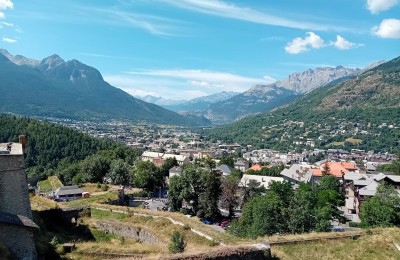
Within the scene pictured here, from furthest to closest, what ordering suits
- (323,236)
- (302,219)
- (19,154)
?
(302,219), (323,236), (19,154)

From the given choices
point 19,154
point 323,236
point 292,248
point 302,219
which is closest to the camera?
point 19,154

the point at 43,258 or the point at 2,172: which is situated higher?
the point at 2,172

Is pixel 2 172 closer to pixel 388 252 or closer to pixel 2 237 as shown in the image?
pixel 2 237

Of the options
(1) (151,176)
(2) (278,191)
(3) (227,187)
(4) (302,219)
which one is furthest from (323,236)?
(1) (151,176)

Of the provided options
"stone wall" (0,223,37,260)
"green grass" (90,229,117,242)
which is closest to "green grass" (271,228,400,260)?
"stone wall" (0,223,37,260)

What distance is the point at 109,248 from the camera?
24.1 metres

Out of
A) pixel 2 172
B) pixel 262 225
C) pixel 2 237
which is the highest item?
pixel 2 172

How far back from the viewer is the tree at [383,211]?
128ft

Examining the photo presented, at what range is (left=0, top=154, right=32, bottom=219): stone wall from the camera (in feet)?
59.3

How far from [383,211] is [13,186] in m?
34.5

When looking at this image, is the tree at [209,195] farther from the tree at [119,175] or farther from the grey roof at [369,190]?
the tree at [119,175]

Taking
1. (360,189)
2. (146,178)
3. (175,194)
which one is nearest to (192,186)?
(175,194)

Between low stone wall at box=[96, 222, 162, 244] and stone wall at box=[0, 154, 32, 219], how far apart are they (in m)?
12.7

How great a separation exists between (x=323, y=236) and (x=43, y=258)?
54.3 ft
